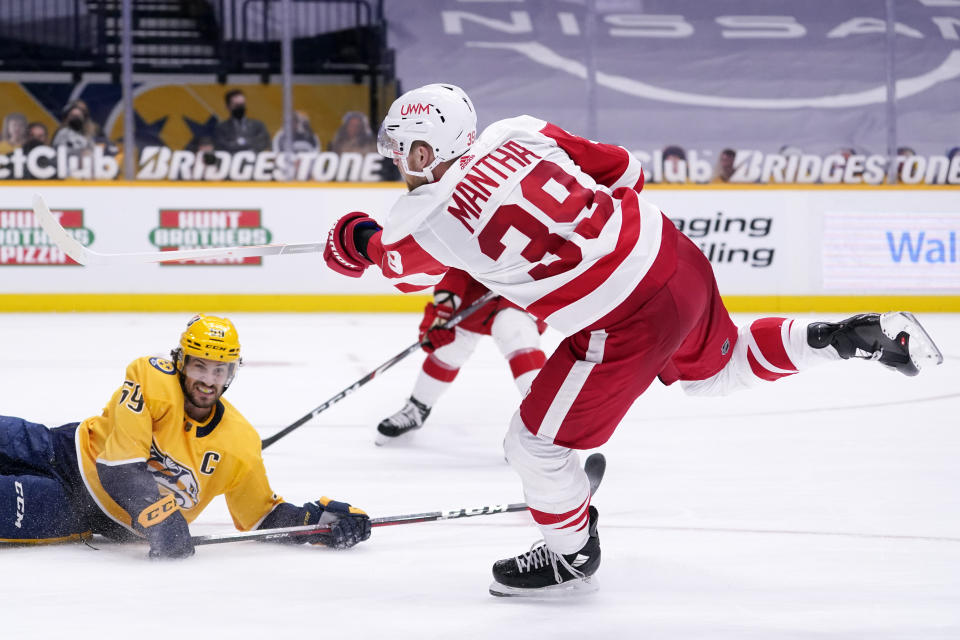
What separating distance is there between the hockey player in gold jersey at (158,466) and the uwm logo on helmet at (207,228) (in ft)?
17.1

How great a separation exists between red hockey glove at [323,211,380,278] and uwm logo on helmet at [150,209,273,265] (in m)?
5.25

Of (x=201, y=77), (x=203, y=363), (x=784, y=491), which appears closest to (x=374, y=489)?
(x=203, y=363)

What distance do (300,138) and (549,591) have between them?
611 centimetres

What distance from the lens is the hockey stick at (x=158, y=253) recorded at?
106 inches

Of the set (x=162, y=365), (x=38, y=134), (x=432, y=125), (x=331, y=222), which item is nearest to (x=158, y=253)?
(x=162, y=365)

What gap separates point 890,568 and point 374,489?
132 centimetres

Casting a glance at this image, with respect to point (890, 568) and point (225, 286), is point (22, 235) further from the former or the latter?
point (890, 568)

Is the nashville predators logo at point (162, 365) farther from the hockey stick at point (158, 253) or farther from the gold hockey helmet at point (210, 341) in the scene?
the hockey stick at point (158, 253)

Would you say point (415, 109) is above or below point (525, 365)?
above

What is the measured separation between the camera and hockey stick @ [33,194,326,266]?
268 cm

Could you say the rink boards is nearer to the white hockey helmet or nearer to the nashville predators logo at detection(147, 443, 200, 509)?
the nashville predators logo at detection(147, 443, 200, 509)

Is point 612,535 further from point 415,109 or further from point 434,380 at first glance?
point 434,380

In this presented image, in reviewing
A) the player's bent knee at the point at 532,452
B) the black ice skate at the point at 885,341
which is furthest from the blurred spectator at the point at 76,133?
the black ice skate at the point at 885,341

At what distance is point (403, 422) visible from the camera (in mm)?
3621
